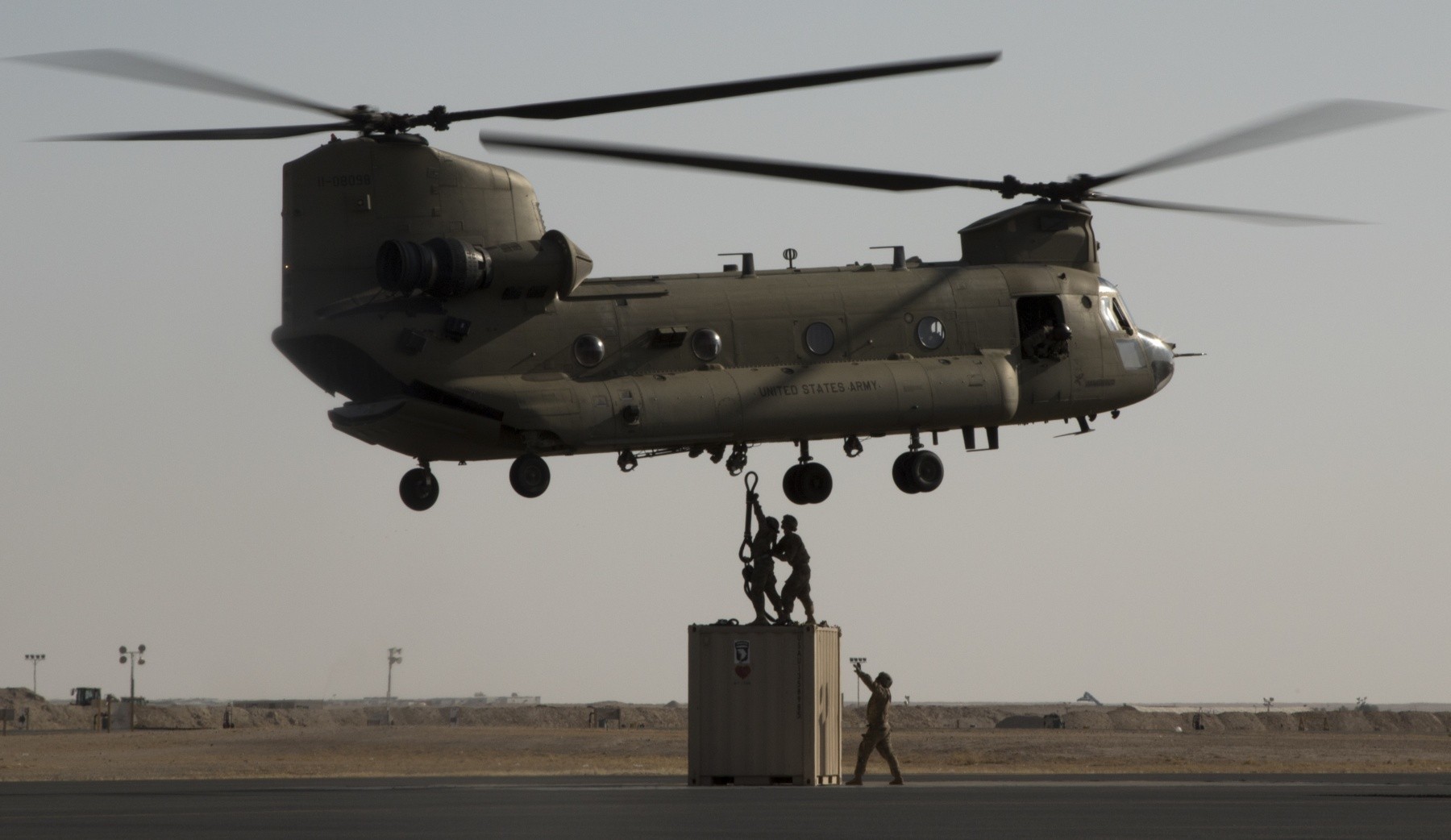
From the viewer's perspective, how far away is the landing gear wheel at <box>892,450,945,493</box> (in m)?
37.2

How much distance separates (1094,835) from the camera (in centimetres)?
1841

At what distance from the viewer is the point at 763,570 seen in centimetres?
3241

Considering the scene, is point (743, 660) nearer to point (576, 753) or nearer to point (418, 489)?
point (418, 489)

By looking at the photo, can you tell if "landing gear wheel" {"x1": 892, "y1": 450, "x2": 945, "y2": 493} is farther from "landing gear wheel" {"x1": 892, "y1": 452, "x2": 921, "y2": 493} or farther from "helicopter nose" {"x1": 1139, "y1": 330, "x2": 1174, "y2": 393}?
"helicopter nose" {"x1": 1139, "y1": 330, "x2": 1174, "y2": 393}

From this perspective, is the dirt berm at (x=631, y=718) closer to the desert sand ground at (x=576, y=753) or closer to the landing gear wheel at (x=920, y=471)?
the desert sand ground at (x=576, y=753)

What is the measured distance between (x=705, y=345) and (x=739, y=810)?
12899 millimetres

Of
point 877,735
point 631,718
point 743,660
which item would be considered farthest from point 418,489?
point 631,718

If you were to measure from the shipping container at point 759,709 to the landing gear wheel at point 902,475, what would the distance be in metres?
6.27

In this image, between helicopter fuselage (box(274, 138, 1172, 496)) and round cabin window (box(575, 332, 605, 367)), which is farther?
round cabin window (box(575, 332, 605, 367))

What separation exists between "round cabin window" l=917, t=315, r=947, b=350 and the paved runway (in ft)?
27.6

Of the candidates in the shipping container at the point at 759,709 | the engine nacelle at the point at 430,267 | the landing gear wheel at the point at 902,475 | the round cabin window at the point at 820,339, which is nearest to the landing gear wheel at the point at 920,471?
the landing gear wheel at the point at 902,475

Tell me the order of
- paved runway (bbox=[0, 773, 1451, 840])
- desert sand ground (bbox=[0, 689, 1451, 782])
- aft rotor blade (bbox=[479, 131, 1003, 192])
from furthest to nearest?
desert sand ground (bbox=[0, 689, 1451, 782]) < aft rotor blade (bbox=[479, 131, 1003, 192]) < paved runway (bbox=[0, 773, 1451, 840])

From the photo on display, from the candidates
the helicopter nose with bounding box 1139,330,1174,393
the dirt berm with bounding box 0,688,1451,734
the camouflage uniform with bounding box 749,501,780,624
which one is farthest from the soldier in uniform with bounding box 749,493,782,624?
the dirt berm with bounding box 0,688,1451,734

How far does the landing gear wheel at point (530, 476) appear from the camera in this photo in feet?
109
